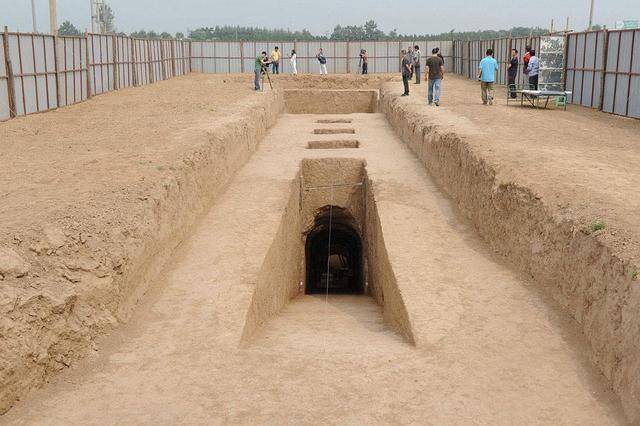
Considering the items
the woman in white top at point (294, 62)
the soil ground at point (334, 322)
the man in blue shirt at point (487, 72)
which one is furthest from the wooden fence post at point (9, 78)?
the woman in white top at point (294, 62)

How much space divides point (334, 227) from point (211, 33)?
229 ft

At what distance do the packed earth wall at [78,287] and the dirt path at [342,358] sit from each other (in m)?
0.17

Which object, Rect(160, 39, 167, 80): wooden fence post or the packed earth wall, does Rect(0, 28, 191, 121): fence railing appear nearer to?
Rect(160, 39, 167, 80): wooden fence post

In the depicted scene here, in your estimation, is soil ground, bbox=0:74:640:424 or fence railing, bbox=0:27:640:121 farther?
fence railing, bbox=0:27:640:121

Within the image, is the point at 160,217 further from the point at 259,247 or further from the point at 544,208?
the point at 544,208

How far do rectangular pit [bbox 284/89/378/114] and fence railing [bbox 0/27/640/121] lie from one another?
5.53m

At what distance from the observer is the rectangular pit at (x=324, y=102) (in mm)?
25156

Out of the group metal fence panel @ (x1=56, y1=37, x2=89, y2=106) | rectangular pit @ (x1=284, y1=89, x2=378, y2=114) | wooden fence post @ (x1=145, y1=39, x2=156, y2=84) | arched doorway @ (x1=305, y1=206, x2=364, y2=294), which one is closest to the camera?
arched doorway @ (x1=305, y1=206, x2=364, y2=294)

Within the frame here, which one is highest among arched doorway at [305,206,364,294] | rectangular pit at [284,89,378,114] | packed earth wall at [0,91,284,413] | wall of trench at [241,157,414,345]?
rectangular pit at [284,89,378,114]

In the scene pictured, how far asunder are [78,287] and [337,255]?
16.5m

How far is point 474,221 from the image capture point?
8.98 m

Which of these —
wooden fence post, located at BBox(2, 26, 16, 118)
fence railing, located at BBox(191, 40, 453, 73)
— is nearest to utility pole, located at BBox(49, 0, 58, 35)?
wooden fence post, located at BBox(2, 26, 16, 118)

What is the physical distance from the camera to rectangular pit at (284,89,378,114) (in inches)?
990

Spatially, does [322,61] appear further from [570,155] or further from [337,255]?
[570,155]
